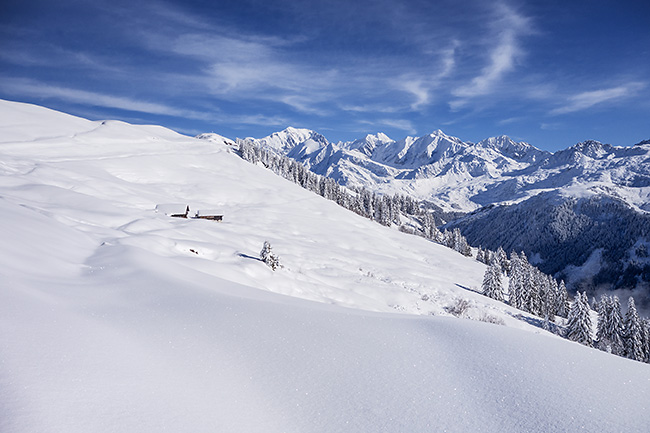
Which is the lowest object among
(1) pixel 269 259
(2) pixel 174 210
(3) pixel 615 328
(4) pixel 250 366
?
(3) pixel 615 328

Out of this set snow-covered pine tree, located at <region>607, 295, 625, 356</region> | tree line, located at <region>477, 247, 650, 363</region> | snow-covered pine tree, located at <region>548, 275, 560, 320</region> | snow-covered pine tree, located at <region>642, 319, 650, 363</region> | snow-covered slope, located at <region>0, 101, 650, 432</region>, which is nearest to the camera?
snow-covered slope, located at <region>0, 101, 650, 432</region>

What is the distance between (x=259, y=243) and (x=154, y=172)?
41.1 m

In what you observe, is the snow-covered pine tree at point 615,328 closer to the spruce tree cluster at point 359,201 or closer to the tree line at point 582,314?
the tree line at point 582,314

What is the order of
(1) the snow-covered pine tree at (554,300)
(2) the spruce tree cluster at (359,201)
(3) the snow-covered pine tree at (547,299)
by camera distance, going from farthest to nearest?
(2) the spruce tree cluster at (359,201) < (1) the snow-covered pine tree at (554,300) < (3) the snow-covered pine tree at (547,299)

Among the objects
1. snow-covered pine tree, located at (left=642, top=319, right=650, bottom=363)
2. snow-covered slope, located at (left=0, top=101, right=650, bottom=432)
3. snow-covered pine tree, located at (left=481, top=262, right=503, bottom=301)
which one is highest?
snow-covered slope, located at (left=0, top=101, right=650, bottom=432)

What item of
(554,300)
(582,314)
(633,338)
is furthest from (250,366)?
(554,300)

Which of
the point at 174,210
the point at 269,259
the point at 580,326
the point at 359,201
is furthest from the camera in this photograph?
the point at 359,201

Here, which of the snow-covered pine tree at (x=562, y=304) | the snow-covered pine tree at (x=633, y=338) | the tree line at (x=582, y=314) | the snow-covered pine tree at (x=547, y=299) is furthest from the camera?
the snow-covered pine tree at (x=562, y=304)

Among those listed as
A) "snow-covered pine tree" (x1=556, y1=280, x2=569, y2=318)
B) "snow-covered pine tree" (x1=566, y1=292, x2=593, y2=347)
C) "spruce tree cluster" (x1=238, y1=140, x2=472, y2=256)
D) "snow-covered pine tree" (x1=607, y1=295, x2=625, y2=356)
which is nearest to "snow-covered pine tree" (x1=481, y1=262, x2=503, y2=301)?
"snow-covered pine tree" (x1=566, y1=292, x2=593, y2=347)

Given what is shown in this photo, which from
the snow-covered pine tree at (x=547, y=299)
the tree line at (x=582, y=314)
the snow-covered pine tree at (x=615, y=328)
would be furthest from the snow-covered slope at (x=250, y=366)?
the snow-covered pine tree at (x=547, y=299)

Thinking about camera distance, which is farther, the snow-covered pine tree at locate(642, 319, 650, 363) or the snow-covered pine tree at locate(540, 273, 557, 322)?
the snow-covered pine tree at locate(540, 273, 557, 322)

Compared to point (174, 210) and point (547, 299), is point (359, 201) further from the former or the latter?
point (174, 210)

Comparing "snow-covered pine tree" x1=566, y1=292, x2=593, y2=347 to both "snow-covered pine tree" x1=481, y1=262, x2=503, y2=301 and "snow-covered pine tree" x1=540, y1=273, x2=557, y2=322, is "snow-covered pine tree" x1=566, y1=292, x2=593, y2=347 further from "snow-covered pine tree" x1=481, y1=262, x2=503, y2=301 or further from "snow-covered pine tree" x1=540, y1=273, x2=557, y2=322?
"snow-covered pine tree" x1=540, y1=273, x2=557, y2=322

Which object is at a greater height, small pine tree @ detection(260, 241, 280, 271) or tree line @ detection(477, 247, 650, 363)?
small pine tree @ detection(260, 241, 280, 271)
